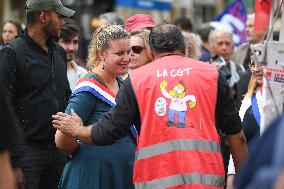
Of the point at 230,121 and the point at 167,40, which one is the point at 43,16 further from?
the point at 230,121

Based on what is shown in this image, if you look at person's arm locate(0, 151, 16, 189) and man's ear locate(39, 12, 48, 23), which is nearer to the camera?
person's arm locate(0, 151, 16, 189)

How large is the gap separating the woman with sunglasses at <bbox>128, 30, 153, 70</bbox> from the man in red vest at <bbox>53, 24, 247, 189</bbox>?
1687 millimetres

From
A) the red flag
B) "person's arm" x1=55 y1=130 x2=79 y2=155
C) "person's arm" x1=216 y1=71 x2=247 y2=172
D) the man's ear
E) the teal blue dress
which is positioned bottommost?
the teal blue dress

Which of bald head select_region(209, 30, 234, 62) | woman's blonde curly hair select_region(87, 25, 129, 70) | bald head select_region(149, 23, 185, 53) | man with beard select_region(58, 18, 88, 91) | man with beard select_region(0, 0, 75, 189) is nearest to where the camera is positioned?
bald head select_region(149, 23, 185, 53)

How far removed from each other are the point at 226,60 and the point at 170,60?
510cm

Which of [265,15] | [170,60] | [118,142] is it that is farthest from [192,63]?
[118,142]

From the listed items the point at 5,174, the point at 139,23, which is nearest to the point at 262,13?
the point at 5,174

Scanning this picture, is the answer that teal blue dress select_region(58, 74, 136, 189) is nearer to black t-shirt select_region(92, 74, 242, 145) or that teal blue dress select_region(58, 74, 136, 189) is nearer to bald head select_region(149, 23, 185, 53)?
black t-shirt select_region(92, 74, 242, 145)

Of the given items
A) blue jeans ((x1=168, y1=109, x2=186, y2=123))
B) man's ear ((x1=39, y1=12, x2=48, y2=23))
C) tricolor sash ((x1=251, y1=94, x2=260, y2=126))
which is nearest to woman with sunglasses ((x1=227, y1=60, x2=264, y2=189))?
tricolor sash ((x1=251, y1=94, x2=260, y2=126))

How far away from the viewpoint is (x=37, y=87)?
6.63 meters

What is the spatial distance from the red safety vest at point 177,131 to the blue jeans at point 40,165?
1443 millimetres

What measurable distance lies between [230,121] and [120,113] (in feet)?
2.44

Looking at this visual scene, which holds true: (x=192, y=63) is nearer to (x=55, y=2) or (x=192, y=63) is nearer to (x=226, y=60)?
(x=55, y=2)

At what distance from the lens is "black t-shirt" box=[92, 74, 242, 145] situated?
206 inches
